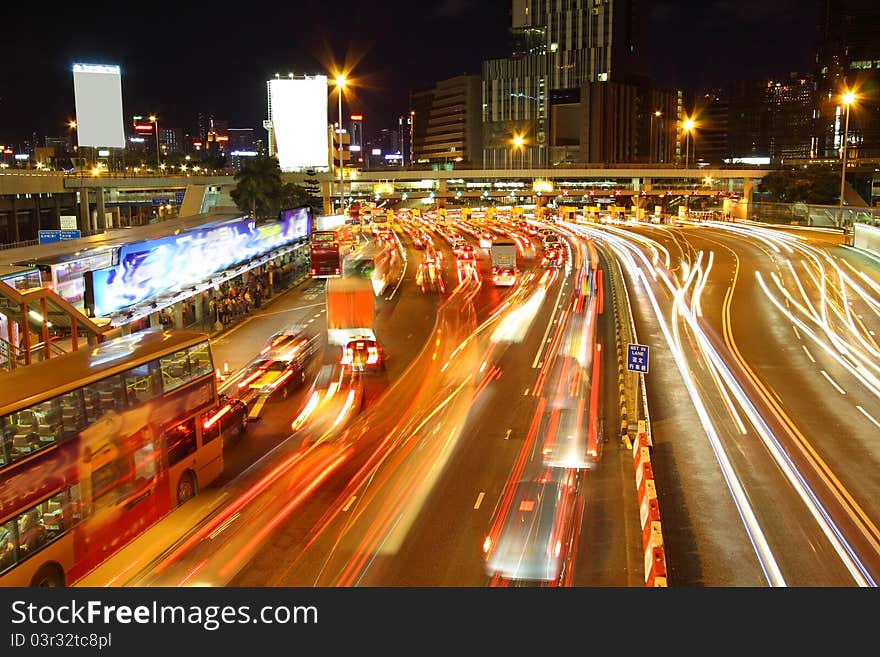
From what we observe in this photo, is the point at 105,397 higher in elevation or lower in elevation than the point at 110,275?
lower

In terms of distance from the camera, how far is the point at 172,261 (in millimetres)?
29609

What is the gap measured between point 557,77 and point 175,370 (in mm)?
187520

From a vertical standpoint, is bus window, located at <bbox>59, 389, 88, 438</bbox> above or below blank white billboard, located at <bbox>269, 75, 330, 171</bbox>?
below

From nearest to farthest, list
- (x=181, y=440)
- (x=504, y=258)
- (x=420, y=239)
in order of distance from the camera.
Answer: (x=181, y=440) → (x=504, y=258) → (x=420, y=239)

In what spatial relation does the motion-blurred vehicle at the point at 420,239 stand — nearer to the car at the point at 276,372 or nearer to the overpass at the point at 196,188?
the overpass at the point at 196,188

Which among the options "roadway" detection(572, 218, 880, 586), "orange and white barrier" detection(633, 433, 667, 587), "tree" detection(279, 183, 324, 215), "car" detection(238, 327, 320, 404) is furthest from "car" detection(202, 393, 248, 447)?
"tree" detection(279, 183, 324, 215)

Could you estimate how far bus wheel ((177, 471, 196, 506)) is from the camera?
610 inches

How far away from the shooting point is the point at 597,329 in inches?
1396

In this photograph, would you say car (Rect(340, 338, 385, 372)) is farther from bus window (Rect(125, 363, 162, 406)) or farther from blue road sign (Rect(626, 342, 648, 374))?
bus window (Rect(125, 363, 162, 406))

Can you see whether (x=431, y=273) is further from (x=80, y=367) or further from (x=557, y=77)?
(x=557, y=77)

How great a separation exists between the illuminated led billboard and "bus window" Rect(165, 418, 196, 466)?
9.32 m

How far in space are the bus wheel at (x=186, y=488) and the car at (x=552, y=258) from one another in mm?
47322

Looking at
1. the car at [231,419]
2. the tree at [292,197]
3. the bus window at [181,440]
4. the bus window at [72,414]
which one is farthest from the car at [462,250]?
the bus window at [72,414]

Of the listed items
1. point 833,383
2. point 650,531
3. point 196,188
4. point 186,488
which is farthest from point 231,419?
point 196,188
